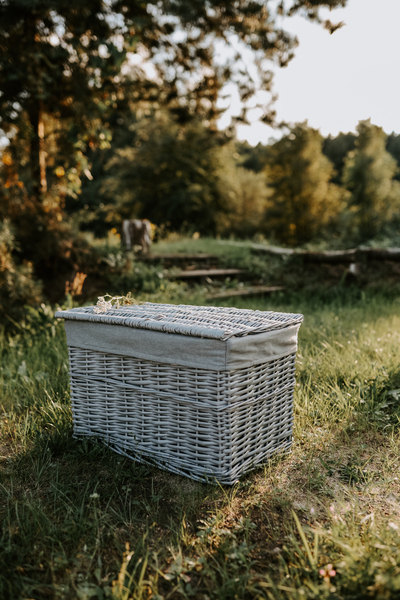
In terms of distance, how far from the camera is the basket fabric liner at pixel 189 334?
1698 mm

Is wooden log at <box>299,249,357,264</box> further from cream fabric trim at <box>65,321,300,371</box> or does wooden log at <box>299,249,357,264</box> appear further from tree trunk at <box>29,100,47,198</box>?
cream fabric trim at <box>65,321,300,371</box>

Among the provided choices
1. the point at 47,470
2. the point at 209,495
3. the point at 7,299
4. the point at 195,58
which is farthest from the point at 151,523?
the point at 195,58

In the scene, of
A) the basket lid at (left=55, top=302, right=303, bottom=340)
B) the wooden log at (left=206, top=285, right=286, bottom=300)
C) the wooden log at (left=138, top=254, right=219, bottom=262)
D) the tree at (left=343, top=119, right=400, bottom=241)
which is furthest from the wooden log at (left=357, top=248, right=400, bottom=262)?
the tree at (left=343, top=119, right=400, bottom=241)

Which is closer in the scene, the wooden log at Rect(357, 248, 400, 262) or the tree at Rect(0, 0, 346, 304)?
the tree at Rect(0, 0, 346, 304)

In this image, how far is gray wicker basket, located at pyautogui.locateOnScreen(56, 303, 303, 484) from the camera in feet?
5.69

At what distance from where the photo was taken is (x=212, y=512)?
1.63 meters

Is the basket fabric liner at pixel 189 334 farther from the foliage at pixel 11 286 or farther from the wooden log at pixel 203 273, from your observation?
the wooden log at pixel 203 273

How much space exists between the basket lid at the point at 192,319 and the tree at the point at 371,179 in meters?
13.4

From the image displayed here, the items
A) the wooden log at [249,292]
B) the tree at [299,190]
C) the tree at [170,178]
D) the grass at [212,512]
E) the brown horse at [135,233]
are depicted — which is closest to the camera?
the grass at [212,512]

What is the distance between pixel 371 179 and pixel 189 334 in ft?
50.9

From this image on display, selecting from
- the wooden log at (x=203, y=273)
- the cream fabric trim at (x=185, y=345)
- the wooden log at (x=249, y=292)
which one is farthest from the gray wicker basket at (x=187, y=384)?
the wooden log at (x=203, y=273)

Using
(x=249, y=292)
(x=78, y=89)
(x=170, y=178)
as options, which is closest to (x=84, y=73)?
(x=78, y=89)

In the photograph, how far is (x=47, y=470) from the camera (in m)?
1.94

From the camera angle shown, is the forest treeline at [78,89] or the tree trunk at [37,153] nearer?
the forest treeline at [78,89]
